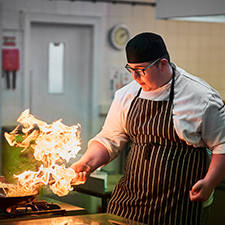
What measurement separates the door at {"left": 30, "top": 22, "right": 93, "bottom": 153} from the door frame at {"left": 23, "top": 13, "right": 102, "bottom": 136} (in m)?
0.08

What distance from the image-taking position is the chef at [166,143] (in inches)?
80.1

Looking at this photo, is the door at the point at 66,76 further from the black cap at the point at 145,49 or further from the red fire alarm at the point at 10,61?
the black cap at the point at 145,49

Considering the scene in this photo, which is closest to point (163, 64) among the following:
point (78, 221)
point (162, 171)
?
point (162, 171)

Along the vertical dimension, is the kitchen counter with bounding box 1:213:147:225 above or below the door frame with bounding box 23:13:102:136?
below

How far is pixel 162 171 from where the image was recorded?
2.10 m

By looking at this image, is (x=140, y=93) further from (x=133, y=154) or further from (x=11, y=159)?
(x=11, y=159)

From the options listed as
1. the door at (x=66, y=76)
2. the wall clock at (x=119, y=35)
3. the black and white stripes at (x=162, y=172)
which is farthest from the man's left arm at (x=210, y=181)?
the wall clock at (x=119, y=35)

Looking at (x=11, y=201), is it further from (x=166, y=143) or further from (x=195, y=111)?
(x=195, y=111)

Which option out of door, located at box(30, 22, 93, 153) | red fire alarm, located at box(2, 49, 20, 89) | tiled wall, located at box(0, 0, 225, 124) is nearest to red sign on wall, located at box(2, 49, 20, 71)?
Result: red fire alarm, located at box(2, 49, 20, 89)


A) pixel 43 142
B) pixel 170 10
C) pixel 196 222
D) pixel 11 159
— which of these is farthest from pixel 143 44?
pixel 11 159

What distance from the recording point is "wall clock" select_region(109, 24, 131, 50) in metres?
5.43

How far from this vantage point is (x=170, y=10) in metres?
1.97

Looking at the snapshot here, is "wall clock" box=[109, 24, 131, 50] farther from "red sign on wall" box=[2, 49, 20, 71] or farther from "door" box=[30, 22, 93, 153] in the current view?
"red sign on wall" box=[2, 49, 20, 71]

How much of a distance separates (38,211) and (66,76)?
3729 millimetres
